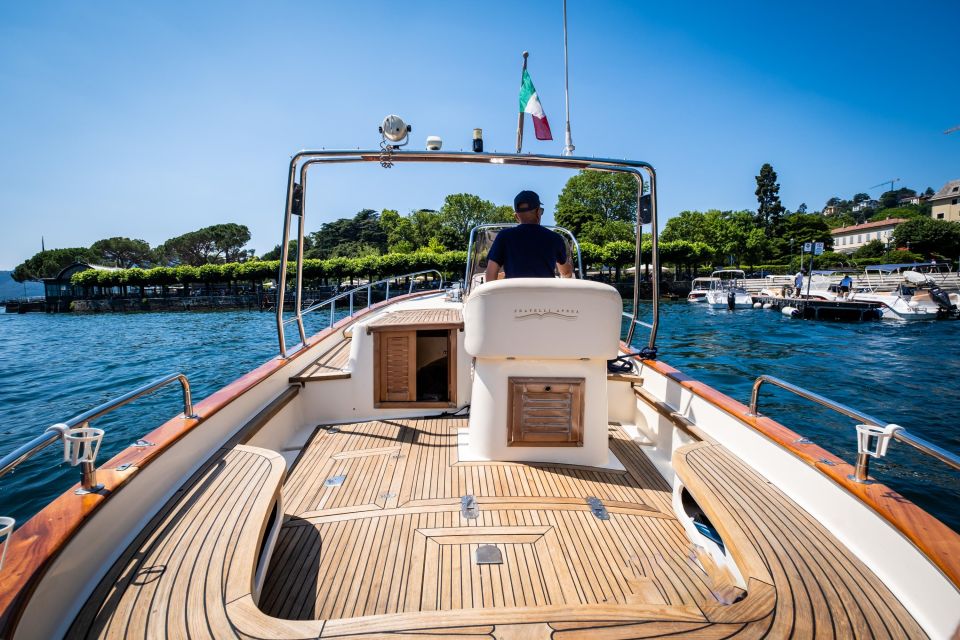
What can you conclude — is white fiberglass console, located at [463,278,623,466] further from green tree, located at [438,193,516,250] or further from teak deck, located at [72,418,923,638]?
green tree, located at [438,193,516,250]

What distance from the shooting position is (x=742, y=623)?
136 cm

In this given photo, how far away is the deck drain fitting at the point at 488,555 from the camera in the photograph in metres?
2.03

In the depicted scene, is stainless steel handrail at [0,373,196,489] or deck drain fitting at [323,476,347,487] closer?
stainless steel handrail at [0,373,196,489]

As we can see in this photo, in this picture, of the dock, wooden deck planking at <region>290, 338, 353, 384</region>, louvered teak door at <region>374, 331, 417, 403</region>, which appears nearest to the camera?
wooden deck planking at <region>290, 338, 353, 384</region>

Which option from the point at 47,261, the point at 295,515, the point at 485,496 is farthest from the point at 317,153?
the point at 47,261

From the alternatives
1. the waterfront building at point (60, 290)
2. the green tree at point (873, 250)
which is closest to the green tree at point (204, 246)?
the waterfront building at point (60, 290)

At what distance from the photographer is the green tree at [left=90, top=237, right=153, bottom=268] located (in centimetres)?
7169

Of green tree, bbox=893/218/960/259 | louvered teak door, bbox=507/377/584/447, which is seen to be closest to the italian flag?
louvered teak door, bbox=507/377/584/447

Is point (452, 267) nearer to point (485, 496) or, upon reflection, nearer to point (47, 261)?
point (485, 496)

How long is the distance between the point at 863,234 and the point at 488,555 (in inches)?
3620

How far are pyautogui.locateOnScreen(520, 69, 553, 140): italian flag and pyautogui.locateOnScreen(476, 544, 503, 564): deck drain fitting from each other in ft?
11.6

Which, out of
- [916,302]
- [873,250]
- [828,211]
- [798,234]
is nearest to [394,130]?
[916,302]

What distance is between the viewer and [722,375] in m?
12.0

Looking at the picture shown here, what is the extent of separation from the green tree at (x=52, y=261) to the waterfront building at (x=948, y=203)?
13285 centimetres
